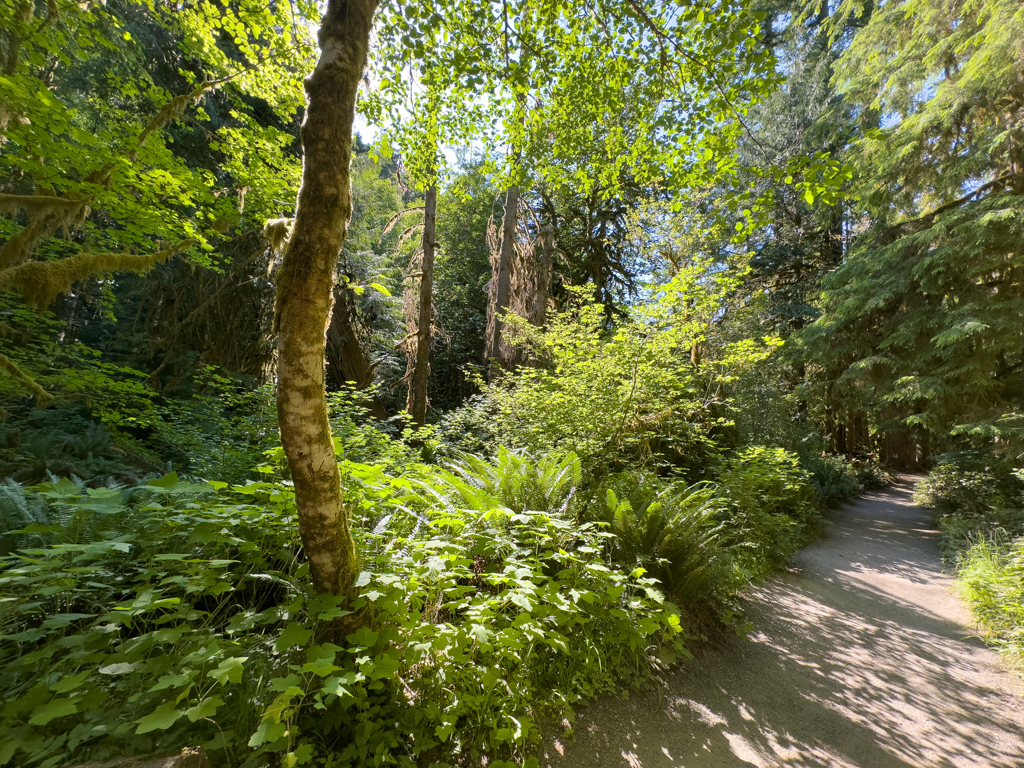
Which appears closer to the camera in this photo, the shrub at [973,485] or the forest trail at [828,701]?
the forest trail at [828,701]

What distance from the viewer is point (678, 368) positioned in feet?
18.0

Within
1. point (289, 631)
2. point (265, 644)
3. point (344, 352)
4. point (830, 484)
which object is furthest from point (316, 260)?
point (830, 484)

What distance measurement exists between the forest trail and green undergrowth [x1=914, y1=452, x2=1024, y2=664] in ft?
0.76

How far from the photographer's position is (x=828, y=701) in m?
2.54

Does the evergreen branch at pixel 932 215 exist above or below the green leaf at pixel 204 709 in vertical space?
above

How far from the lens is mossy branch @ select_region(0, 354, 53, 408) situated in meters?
3.84

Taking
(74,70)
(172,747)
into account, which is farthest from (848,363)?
(74,70)

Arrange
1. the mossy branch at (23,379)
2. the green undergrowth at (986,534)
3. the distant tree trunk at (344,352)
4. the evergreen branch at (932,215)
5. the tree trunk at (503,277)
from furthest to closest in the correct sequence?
the tree trunk at (503,277), the distant tree trunk at (344,352), the evergreen branch at (932,215), the mossy branch at (23,379), the green undergrowth at (986,534)

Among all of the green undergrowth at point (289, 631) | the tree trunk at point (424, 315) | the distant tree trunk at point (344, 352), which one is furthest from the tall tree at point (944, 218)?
the distant tree trunk at point (344, 352)

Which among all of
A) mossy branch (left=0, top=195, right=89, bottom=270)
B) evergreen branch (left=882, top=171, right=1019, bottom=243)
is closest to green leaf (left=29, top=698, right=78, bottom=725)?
mossy branch (left=0, top=195, right=89, bottom=270)

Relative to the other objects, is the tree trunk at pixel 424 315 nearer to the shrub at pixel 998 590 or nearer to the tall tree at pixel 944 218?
the shrub at pixel 998 590

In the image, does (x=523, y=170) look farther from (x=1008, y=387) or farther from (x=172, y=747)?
(x=1008, y=387)

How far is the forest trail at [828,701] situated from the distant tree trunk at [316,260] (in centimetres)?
182

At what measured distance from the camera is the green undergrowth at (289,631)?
1.32 meters
